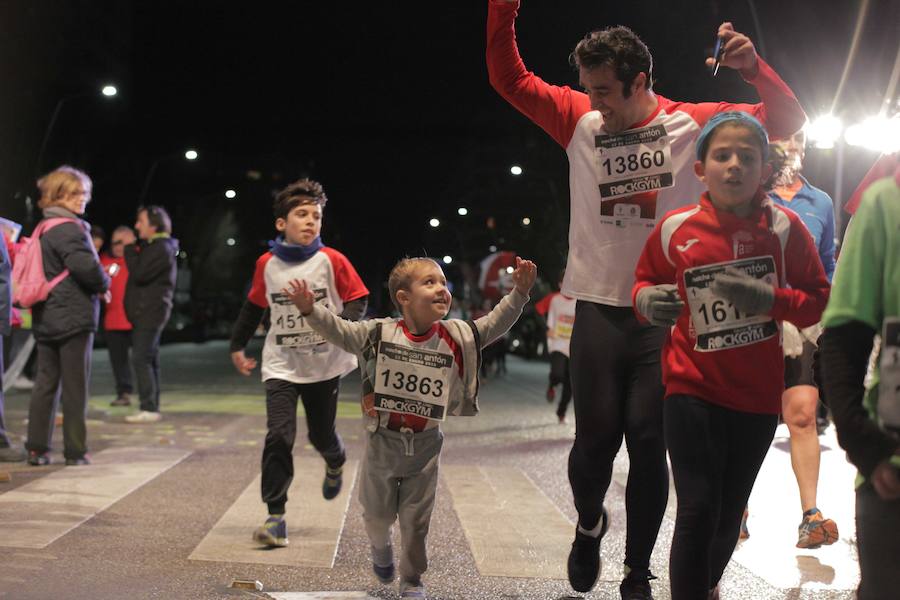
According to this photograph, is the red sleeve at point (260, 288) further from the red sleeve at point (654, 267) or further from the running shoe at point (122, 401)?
the running shoe at point (122, 401)

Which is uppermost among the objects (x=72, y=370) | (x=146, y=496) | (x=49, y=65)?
(x=49, y=65)

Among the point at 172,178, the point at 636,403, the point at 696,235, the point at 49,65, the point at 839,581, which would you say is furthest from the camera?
the point at 172,178

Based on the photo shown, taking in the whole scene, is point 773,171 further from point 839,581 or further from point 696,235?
point 839,581

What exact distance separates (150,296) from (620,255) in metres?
9.33

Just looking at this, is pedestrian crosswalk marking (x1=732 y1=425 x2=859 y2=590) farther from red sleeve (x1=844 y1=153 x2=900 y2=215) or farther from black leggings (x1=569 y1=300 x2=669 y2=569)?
red sleeve (x1=844 y1=153 x2=900 y2=215)

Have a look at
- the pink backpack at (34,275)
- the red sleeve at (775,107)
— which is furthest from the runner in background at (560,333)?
the red sleeve at (775,107)

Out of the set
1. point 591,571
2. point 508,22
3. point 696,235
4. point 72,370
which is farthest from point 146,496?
point 696,235

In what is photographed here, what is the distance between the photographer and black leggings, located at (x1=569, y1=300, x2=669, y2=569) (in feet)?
15.3

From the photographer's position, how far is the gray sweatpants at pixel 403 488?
4.99 metres

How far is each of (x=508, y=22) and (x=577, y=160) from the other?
678mm

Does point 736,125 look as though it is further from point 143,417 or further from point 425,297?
point 143,417

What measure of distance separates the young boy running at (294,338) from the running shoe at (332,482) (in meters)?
0.13

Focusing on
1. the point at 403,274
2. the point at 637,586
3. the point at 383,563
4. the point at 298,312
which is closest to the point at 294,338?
the point at 298,312

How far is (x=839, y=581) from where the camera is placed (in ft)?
17.9
